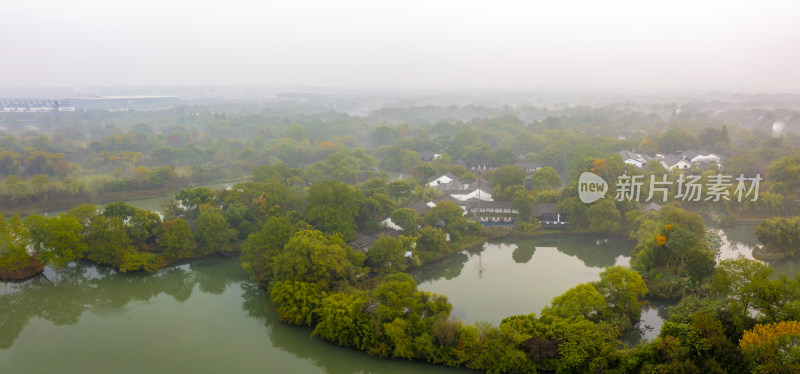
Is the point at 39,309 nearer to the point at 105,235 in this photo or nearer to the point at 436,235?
the point at 105,235

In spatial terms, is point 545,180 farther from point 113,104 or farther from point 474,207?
point 113,104

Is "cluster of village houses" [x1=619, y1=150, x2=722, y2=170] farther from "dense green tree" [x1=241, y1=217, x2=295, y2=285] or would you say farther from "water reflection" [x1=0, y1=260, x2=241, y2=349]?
"water reflection" [x1=0, y1=260, x2=241, y2=349]

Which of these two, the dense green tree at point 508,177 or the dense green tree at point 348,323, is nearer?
the dense green tree at point 348,323

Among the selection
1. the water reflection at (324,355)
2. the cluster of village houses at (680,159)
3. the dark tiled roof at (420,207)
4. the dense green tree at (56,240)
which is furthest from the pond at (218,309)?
the cluster of village houses at (680,159)

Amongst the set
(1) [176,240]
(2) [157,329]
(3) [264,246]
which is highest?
(3) [264,246]

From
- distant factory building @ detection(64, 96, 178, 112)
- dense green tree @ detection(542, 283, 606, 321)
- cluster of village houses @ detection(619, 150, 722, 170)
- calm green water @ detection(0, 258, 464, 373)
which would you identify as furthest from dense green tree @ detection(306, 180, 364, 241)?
distant factory building @ detection(64, 96, 178, 112)

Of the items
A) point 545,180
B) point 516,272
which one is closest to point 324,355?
point 516,272

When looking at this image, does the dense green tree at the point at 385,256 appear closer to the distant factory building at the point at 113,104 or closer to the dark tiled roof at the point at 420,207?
the dark tiled roof at the point at 420,207

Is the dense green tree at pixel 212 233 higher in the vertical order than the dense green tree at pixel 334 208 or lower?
lower

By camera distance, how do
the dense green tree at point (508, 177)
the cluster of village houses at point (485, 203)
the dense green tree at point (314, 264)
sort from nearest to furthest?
the dense green tree at point (314, 264), the cluster of village houses at point (485, 203), the dense green tree at point (508, 177)
